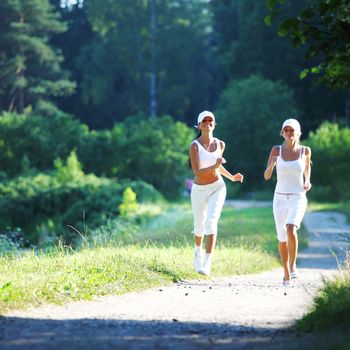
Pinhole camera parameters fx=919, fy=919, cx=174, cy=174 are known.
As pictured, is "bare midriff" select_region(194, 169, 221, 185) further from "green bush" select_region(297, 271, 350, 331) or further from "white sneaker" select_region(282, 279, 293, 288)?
"green bush" select_region(297, 271, 350, 331)

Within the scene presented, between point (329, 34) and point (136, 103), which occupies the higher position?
point (329, 34)

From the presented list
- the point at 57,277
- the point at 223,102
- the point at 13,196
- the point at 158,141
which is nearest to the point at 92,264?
the point at 57,277

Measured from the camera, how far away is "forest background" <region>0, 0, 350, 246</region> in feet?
119

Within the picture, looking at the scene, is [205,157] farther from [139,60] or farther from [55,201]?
[139,60]

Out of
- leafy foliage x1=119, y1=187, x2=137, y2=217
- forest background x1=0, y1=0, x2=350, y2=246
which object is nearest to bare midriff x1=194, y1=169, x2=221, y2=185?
forest background x1=0, y1=0, x2=350, y2=246

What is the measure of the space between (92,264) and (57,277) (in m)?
1.20

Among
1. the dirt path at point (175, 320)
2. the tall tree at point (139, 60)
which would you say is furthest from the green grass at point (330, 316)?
the tall tree at point (139, 60)

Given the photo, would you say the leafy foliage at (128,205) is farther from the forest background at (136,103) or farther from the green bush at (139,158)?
the green bush at (139,158)

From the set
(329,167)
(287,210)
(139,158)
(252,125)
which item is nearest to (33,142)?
(139,158)

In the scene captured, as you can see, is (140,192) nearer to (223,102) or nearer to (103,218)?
(103,218)

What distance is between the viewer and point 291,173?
1101 centimetres

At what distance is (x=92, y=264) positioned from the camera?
10641 mm

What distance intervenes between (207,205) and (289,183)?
122cm

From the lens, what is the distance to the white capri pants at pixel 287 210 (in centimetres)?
1099
